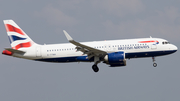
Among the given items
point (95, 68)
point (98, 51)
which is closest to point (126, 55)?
point (98, 51)

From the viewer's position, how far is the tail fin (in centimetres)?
5175

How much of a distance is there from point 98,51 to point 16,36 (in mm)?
13880

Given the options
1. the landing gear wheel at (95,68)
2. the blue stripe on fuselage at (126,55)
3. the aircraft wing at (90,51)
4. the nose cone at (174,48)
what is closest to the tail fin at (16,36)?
the blue stripe on fuselage at (126,55)

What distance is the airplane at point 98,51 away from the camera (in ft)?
157

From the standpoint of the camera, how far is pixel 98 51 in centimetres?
4694

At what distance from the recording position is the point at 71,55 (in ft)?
162

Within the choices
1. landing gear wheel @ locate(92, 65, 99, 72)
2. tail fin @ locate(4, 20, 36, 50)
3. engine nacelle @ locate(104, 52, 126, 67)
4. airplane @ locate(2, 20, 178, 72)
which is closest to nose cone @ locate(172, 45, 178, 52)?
airplane @ locate(2, 20, 178, 72)

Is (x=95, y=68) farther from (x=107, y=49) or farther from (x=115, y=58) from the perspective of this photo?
(x=115, y=58)

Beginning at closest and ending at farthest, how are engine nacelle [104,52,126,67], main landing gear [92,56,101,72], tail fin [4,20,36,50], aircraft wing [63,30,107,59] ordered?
aircraft wing [63,30,107,59] < engine nacelle [104,52,126,67] < main landing gear [92,56,101,72] < tail fin [4,20,36,50]

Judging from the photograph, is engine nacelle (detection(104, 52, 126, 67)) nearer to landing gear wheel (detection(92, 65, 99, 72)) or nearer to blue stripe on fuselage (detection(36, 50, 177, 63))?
blue stripe on fuselage (detection(36, 50, 177, 63))

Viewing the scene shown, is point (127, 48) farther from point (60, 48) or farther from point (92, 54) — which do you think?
point (60, 48)

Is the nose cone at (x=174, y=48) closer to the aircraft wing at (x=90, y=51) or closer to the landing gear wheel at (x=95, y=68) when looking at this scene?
the aircraft wing at (x=90, y=51)

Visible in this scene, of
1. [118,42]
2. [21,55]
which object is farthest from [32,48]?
[118,42]

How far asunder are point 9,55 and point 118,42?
1641 cm
